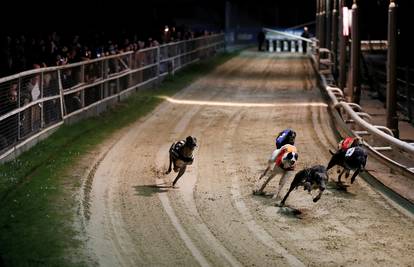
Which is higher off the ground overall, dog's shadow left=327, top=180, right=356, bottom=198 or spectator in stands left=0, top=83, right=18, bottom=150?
spectator in stands left=0, top=83, right=18, bottom=150

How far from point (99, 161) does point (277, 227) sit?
4.48 meters

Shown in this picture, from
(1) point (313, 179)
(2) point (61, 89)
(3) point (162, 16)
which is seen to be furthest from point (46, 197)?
(3) point (162, 16)

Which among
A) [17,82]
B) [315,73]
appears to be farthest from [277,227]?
[315,73]

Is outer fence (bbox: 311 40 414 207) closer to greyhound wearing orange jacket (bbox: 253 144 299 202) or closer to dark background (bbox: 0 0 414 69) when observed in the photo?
greyhound wearing orange jacket (bbox: 253 144 299 202)

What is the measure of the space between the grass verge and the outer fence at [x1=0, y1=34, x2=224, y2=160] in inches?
12.2

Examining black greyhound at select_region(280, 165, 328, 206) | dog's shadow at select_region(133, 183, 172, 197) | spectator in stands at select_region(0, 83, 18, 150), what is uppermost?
spectator in stands at select_region(0, 83, 18, 150)

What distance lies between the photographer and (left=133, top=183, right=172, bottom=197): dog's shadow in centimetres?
951

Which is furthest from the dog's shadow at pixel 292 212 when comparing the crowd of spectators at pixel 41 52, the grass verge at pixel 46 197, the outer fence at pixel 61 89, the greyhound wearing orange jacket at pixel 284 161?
the crowd of spectators at pixel 41 52

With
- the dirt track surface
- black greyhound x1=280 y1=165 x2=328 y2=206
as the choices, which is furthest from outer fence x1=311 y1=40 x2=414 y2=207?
black greyhound x1=280 y1=165 x2=328 y2=206

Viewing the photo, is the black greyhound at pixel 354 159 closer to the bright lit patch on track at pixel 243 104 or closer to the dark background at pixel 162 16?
the dark background at pixel 162 16

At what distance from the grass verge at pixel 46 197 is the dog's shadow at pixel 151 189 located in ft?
2.59

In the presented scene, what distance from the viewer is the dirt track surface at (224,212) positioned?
22.7 ft

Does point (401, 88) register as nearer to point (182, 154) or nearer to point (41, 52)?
point (41, 52)

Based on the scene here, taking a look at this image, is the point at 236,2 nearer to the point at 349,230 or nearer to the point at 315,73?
the point at 315,73
